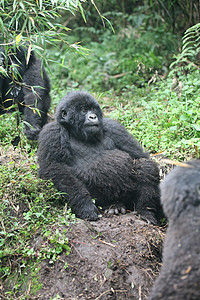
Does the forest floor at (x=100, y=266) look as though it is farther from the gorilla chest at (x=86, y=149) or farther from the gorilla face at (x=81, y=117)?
the gorilla face at (x=81, y=117)

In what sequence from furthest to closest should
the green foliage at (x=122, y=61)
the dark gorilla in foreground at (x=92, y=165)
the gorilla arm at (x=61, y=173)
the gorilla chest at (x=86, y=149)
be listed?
the green foliage at (x=122, y=61), the gorilla chest at (x=86, y=149), the dark gorilla in foreground at (x=92, y=165), the gorilla arm at (x=61, y=173)

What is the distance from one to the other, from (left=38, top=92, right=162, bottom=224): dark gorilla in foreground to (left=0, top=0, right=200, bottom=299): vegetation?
0.24 metres

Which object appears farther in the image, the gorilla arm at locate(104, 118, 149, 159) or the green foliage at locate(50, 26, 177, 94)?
the green foliage at locate(50, 26, 177, 94)

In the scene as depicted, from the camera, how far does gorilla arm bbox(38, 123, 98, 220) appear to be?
3.68 metres

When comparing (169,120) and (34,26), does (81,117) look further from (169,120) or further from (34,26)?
(169,120)

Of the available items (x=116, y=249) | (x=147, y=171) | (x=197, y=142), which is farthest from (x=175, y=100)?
(x=116, y=249)

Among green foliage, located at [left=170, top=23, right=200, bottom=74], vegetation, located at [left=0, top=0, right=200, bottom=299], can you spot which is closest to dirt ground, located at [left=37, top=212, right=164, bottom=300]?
vegetation, located at [left=0, top=0, right=200, bottom=299]

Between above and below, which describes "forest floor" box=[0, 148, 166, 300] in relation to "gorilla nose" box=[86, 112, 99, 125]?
below

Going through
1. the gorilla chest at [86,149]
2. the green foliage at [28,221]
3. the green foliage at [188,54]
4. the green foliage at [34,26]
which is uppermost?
the green foliage at [34,26]

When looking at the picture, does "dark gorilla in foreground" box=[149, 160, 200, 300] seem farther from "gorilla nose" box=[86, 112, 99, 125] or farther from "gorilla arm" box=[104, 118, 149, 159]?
"gorilla arm" box=[104, 118, 149, 159]

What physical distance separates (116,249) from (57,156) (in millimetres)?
1195

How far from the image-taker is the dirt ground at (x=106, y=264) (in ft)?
9.59

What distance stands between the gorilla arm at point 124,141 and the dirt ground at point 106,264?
1.00m

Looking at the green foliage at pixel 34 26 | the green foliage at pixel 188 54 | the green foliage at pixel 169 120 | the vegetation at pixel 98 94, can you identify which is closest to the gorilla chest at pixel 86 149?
the vegetation at pixel 98 94
